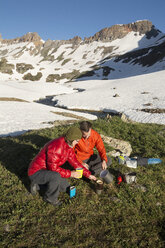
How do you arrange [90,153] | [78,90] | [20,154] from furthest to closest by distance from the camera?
[78,90] < [20,154] < [90,153]

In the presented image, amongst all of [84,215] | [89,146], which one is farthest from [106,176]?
[84,215]

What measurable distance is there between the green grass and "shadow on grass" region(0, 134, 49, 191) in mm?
47

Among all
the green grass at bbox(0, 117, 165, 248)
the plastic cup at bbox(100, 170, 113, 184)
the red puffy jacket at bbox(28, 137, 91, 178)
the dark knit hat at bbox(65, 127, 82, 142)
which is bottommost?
the green grass at bbox(0, 117, 165, 248)

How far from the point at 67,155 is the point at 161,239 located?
381 centimetres

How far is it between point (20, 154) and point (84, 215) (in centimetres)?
498

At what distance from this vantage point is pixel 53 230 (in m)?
4.93

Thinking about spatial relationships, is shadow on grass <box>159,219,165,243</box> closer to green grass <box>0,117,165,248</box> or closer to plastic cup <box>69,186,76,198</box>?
green grass <box>0,117,165,248</box>

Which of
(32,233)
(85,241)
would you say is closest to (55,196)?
(32,233)

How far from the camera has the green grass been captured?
4703 mm

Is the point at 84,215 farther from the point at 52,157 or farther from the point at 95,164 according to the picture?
the point at 95,164

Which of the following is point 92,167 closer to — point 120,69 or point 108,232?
point 108,232

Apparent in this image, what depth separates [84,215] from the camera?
5516 millimetres

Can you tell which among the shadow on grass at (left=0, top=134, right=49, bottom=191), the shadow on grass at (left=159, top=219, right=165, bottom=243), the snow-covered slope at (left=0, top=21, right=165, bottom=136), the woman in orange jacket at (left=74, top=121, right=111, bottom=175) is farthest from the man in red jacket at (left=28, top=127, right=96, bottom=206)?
the snow-covered slope at (left=0, top=21, right=165, bottom=136)

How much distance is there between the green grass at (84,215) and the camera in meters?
4.70
